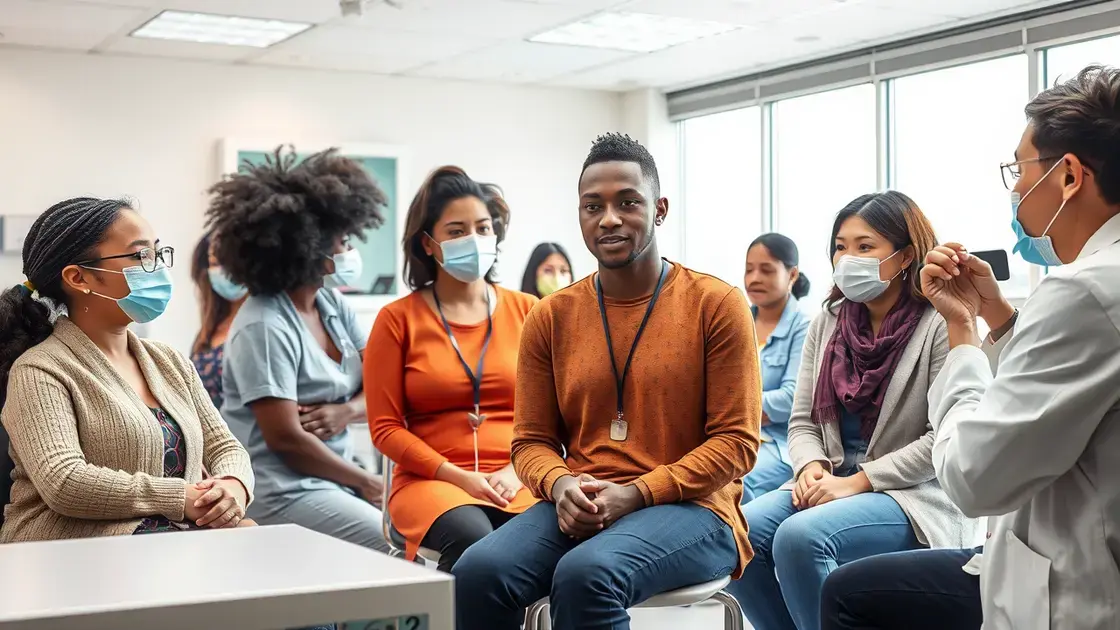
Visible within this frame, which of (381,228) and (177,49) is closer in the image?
(177,49)

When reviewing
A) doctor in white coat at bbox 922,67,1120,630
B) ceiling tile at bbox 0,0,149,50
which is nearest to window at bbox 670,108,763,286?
ceiling tile at bbox 0,0,149,50

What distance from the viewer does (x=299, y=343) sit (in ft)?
10.8

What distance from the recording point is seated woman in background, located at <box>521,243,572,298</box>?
5551mm

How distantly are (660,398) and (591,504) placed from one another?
0.29 meters

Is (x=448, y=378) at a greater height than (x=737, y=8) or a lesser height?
lesser

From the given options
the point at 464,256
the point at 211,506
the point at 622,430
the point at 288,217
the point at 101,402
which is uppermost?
the point at 288,217

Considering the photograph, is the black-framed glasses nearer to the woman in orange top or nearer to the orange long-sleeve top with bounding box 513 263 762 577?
the woman in orange top

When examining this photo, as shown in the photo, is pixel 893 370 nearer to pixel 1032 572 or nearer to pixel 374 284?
pixel 1032 572

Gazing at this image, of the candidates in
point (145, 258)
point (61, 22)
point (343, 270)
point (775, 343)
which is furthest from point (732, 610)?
point (61, 22)

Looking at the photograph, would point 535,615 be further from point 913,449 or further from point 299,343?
point 299,343

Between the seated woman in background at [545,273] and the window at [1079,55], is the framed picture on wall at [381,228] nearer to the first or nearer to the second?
the seated woman in background at [545,273]

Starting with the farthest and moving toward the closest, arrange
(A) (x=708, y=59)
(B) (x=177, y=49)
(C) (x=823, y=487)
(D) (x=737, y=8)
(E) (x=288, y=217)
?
1. (A) (x=708, y=59)
2. (B) (x=177, y=49)
3. (D) (x=737, y=8)
4. (E) (x=288, y=217)
5. (C) (x=823, y=487)

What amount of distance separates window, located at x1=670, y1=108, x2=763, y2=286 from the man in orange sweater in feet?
18.0

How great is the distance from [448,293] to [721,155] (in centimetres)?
555
